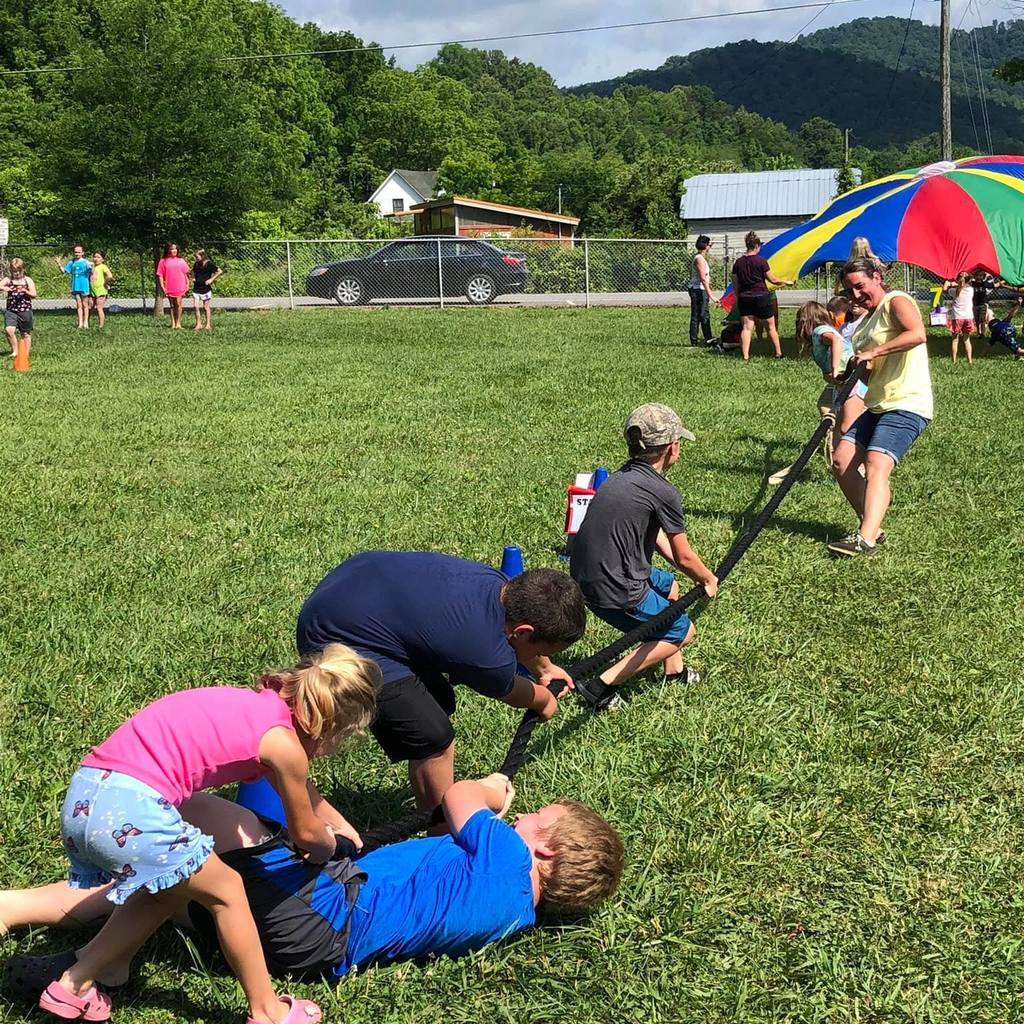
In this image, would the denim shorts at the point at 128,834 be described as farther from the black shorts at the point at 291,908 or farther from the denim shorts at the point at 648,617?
the denim shorts at the point at 648,617

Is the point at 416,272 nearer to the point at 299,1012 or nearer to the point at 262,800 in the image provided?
the point at 262,800

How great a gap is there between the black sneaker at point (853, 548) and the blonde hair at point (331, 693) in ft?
15.5

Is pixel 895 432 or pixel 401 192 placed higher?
pixel 401 192

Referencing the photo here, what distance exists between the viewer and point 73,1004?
2.80m

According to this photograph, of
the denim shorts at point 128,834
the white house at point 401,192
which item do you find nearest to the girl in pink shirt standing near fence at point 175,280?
the denim shorts at point 128,834

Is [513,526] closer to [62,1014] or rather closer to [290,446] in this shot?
[290,446]

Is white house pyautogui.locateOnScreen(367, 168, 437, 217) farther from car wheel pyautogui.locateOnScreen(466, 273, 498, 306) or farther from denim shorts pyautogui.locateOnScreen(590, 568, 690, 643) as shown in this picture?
denim shorts pyautogui.locateOnScreen(590, 568, 690, 643)

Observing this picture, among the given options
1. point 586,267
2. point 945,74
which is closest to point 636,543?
point 586,267

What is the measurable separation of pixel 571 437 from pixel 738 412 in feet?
8.11

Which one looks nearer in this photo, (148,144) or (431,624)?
(431,624)

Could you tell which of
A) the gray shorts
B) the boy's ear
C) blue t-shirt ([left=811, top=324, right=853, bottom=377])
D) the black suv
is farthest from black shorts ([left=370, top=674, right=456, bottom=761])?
the black suv

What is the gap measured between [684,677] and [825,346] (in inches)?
192

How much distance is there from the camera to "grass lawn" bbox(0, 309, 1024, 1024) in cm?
318

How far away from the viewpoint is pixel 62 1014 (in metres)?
2.79
